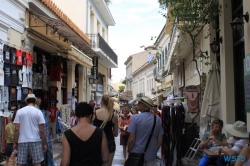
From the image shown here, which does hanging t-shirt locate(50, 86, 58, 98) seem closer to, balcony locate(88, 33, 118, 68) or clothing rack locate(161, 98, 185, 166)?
clothing rack locate(161, 98, 185, 166)

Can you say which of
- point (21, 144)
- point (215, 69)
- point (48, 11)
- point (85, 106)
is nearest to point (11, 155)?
point (21, 144)

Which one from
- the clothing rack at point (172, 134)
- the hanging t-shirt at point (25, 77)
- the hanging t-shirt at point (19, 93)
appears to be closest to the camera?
the clothing rack at point (172, 134)

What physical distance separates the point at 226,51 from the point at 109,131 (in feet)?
12.0

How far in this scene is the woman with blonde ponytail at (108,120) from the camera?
5621 millimetres

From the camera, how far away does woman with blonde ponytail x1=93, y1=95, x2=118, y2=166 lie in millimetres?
5621

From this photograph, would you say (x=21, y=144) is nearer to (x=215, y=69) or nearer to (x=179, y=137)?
(x=179, y=137)

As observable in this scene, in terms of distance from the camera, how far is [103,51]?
22.6m

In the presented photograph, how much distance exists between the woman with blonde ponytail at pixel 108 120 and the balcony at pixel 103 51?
15168 mm

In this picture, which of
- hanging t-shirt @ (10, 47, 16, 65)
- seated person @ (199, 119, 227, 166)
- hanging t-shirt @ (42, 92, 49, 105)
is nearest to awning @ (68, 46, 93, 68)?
hanging t-shirt @ (42, 92, 49, 105)

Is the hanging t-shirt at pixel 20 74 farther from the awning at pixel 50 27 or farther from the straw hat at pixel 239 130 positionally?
the straw hat at pixel 239 130

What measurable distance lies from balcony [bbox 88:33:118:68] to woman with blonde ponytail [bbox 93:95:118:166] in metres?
15.2

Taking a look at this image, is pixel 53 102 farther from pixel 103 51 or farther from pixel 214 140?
pixel 103 51

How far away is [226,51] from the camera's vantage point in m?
7.55

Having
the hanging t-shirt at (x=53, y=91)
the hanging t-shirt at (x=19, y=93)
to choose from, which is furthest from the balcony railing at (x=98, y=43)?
the hanging t-shirt at (x=19, y=93)
